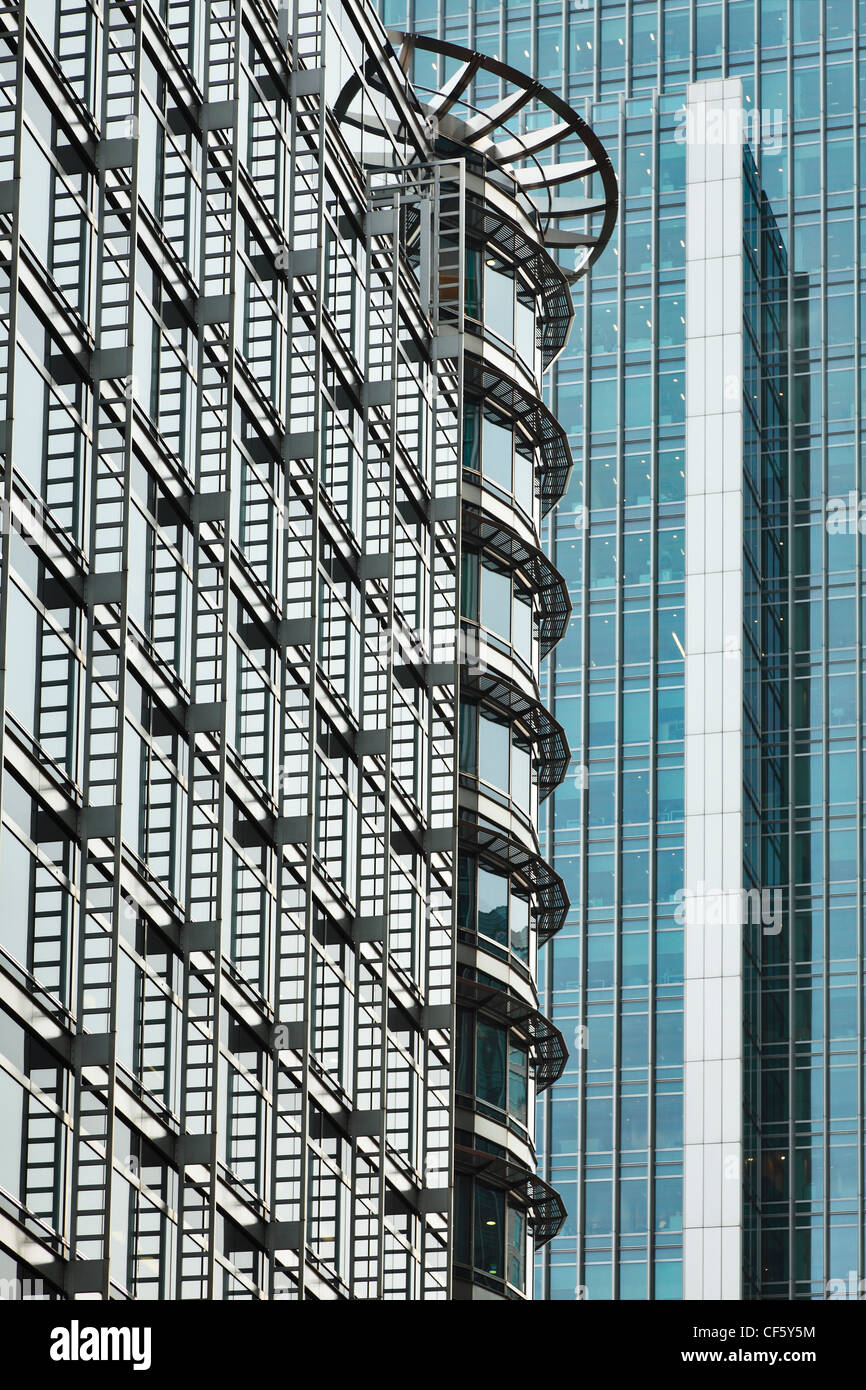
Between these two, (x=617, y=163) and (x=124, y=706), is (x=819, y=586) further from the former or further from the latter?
(x=124, y=706)

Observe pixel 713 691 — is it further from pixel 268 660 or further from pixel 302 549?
pixel 268 660

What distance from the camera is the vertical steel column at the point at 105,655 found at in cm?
3566

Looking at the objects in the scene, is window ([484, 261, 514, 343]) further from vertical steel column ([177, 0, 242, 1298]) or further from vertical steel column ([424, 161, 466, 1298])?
vertical steel column ([177, 0, 242, 1298])

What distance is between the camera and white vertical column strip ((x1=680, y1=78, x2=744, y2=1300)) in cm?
11931

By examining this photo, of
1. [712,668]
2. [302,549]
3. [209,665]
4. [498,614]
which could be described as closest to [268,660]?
[302,549]

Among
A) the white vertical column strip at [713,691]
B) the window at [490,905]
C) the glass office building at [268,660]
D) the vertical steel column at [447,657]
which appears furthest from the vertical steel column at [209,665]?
the white vertical column strip at [713,691]

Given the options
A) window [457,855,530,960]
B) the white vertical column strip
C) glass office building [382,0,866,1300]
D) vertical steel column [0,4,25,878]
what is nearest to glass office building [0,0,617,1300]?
vertical steel column [0,4,25,878]

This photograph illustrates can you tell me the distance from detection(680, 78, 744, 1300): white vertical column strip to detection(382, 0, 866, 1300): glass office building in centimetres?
15

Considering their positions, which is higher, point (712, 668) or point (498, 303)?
point (712, 668)

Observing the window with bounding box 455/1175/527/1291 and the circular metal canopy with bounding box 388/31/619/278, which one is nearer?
the window with bounding box 455/1175/527/1291

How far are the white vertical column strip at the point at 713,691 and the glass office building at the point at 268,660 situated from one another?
51241mm

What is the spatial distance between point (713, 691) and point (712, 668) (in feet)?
4.03

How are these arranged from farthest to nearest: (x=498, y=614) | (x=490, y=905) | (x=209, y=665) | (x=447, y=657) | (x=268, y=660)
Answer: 1. (x=498, y=614)
2. (x=490, y=905)
3. (x=447, y=657)
4. (x=268, y=660)
5. (x=209, y=665)

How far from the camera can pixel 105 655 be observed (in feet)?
125
